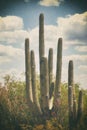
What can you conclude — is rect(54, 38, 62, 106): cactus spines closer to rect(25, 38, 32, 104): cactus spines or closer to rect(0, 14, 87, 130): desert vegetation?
rect(0, 14, 87, 130): desert vegetation

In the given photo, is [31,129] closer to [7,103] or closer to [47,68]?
[7,103]

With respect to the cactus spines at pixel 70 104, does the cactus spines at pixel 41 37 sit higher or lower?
higher

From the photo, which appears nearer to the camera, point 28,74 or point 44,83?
point 44,83

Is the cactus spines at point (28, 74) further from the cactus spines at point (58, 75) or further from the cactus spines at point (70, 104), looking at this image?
the cactus spines at point (70, 104)

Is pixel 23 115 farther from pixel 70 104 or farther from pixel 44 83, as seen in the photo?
pixel 70 104

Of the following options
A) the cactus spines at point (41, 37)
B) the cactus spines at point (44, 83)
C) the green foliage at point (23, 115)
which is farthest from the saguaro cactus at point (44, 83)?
the green foliage at point (23, 115)

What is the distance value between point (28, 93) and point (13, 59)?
753 millimetres

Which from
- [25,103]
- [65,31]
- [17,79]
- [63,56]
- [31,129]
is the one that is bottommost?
[31,129]

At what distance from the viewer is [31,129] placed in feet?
20.6

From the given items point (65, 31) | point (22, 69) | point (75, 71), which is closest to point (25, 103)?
point (22, 69)

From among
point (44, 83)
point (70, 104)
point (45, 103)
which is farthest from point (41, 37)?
point (70, 104)

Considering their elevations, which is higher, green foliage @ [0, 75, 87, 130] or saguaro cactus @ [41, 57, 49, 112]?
saguaro cactus @ [41, 57, 49, 112]

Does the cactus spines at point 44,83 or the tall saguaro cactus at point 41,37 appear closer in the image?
the cactus spines at point 44,83

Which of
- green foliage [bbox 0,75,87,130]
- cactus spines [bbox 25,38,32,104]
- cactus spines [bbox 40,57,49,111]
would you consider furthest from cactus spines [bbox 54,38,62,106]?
cactus spines [bbox 25,38,32,104]
